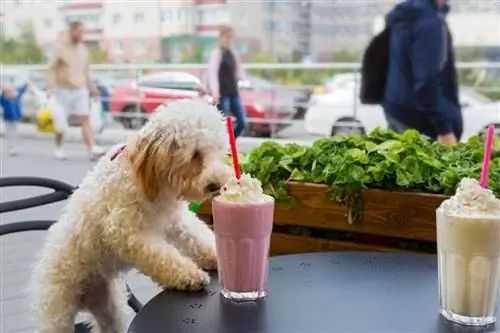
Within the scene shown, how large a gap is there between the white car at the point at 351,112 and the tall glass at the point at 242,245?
3088mm

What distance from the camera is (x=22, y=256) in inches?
116

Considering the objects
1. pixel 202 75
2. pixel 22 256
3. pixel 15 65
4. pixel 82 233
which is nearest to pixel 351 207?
pixel 82 233

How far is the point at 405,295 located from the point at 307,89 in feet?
13.4

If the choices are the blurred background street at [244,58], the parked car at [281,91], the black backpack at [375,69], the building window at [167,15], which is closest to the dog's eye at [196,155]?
the black backpack at [375,69]

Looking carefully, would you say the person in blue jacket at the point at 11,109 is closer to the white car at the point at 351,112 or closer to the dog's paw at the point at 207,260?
the white car at the point at 351,112

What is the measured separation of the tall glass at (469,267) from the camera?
1038mm

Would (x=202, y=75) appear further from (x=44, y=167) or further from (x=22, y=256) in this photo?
(x=22, y=256)

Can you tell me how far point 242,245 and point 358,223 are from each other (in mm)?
841

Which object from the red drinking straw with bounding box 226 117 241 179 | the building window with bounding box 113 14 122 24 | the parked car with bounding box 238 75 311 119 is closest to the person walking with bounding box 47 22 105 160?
the building window with bounding box 113 14 122 24

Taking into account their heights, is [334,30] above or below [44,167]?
above

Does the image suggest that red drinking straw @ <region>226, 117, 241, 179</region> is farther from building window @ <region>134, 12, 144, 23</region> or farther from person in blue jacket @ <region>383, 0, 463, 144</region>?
building window @ <region>134, 12, 144, 23</region>

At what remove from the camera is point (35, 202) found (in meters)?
1.79

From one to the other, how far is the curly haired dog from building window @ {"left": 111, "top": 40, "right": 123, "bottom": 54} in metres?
3.66

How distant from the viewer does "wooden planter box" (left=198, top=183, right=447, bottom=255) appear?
1888mm
